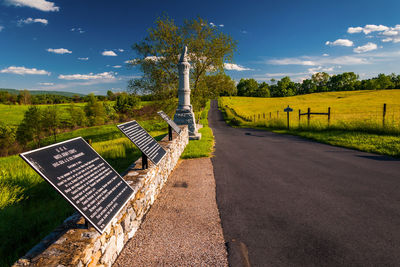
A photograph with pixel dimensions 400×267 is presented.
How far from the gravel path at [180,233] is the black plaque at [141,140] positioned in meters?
1.11

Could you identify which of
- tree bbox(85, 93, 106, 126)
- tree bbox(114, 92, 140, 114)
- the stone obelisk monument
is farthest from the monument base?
tree bbox(114, 92, 140, 114)

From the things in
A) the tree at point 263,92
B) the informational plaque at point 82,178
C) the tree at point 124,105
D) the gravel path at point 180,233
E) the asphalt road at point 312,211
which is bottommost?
the gravel path at point 180,233

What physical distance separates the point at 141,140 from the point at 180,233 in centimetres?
224

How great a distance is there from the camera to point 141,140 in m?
4.73

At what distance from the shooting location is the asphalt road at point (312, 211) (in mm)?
3029

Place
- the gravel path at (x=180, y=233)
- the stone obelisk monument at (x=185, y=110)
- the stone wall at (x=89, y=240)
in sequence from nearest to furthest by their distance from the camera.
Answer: the stone wall at (x=89, y=240), the gravel path at (x=180, y=233), the stone obelisk monument at (x=185, y=110)

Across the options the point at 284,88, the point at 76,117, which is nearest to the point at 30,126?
the point at 76,117

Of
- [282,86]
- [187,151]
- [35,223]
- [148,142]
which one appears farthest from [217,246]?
[282,86]

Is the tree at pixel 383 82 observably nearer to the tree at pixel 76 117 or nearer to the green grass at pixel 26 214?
the tree at pixel 76 117

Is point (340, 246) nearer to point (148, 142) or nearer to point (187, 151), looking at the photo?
point (148, 142)

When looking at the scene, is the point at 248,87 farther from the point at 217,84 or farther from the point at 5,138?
the point at 5,138

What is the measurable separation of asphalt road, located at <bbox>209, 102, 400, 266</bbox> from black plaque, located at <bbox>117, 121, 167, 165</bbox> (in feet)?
6.31

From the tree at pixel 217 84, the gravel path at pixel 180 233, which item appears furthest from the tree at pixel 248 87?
the gravel path at pixel 180 233

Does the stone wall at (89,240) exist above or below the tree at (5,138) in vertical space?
above
